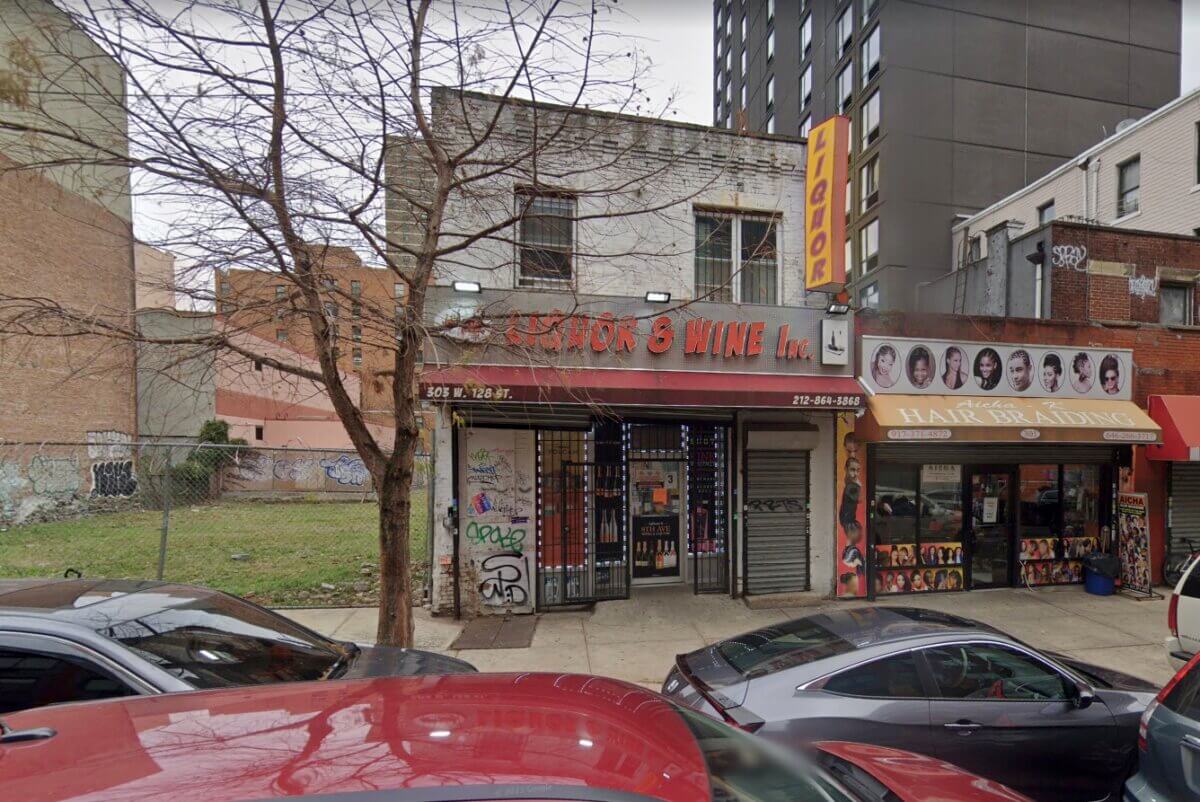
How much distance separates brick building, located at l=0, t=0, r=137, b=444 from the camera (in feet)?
12.6

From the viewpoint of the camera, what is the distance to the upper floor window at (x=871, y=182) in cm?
2336

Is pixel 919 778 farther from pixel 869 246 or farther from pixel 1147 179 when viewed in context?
pixel 869 246

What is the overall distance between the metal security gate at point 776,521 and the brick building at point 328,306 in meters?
5.70

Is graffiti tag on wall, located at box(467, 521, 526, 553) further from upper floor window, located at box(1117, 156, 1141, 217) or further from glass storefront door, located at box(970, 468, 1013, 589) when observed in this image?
upper floor window, located at box(1117, 156, 1141, 217)

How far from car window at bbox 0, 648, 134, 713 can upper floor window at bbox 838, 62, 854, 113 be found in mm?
31026

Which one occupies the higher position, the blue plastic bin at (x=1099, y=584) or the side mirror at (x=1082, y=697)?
the side mirror at (x=1082, y=697)

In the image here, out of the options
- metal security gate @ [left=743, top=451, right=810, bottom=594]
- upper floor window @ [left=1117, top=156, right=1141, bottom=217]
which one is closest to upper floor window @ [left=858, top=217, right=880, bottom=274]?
upper floor window @ [left=1117, top=156, right=1141, bottom=217]

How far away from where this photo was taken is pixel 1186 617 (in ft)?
16.5

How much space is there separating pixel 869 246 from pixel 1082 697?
24352 mm

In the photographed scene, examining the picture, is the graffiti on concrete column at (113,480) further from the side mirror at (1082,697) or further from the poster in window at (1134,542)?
the poster in window at (1134,542)

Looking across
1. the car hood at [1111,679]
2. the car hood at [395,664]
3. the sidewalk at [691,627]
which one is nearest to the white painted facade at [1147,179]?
the sidewalk at [691,627]

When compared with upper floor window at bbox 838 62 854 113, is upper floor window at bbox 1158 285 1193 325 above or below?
below

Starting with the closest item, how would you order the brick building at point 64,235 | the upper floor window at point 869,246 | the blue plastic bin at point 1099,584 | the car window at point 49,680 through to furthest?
the car window at point 49,680, the brick building at point 64,235, the blue plastic bin at point 1099,584, the upper floor window at point 869,246

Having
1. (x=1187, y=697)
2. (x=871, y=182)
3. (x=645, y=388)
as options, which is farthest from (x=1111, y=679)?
(x=871, y=182)
